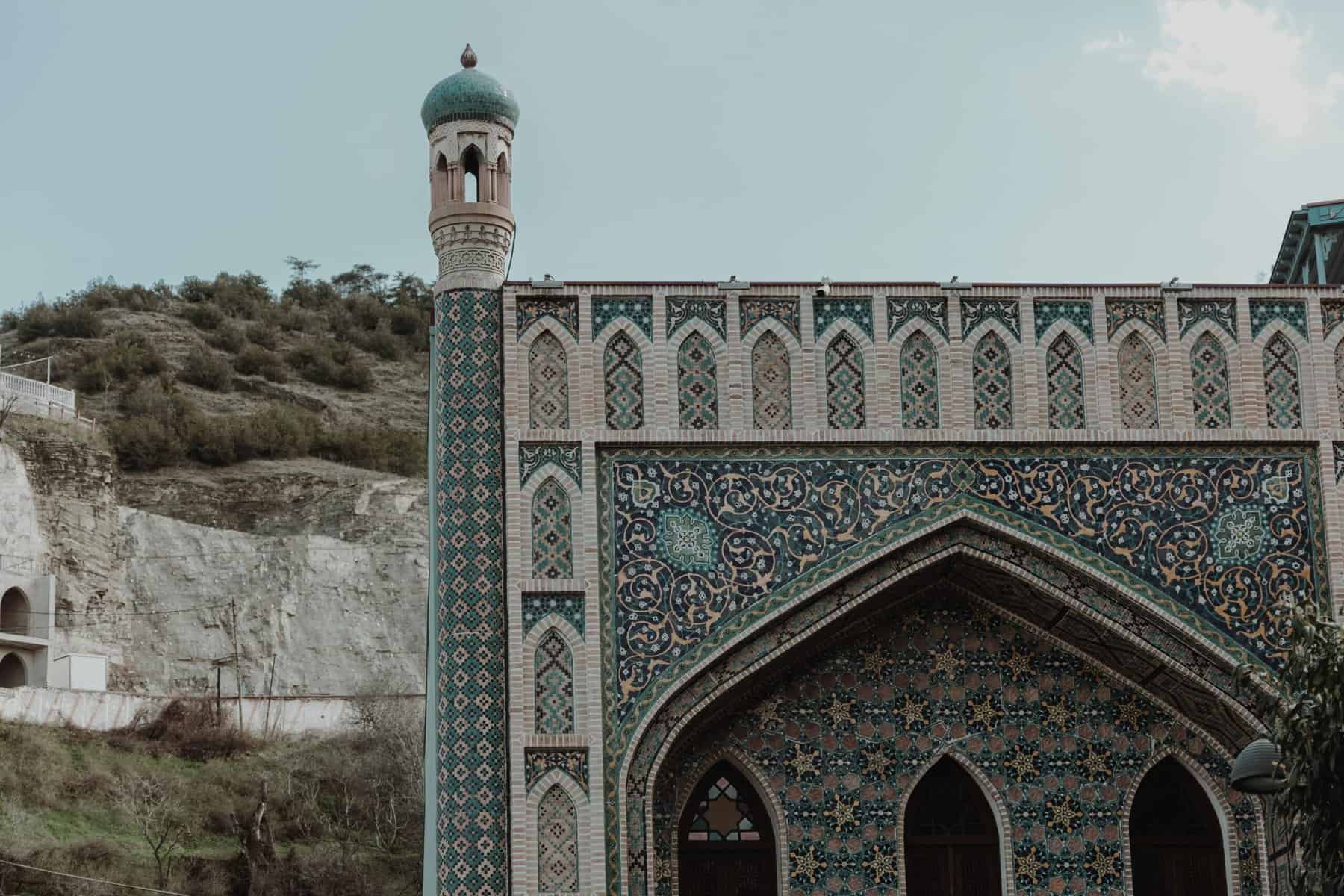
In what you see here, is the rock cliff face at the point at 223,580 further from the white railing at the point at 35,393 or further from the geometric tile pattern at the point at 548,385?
the geometric tile pattern at the point at 548,385

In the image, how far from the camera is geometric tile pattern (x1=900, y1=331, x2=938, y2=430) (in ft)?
36.0

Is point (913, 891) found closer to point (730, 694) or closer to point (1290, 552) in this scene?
point (730, 694)

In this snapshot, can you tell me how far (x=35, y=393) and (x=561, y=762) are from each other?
33081mm

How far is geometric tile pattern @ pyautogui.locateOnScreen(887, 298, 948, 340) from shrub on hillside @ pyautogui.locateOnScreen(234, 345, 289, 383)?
41821 mm

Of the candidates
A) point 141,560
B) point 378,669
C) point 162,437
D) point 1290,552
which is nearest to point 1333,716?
point 1290,552

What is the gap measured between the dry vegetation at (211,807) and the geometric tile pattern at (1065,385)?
18961 millimetres

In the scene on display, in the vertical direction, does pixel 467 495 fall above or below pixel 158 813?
above

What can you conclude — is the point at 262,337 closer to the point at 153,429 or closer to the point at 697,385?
the point at 153,429

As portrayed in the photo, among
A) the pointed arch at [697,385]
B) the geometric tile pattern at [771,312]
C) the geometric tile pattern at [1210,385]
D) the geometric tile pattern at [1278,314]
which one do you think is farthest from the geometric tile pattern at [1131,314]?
the pointed arch at [697,385]

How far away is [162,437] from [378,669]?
976 cm

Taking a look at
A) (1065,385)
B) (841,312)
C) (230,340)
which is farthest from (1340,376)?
(230,340)

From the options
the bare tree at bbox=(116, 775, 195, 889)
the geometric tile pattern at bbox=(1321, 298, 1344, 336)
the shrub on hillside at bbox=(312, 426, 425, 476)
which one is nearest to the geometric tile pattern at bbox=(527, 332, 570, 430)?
the geometric tile pattern at bbox=(1321, 298, 1344, 336)

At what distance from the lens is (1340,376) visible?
11281 mm

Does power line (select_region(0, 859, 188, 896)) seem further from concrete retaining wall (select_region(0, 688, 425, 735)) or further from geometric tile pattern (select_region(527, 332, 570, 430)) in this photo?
geometric tile pattern (select_region(527, 332, 570, 430))
